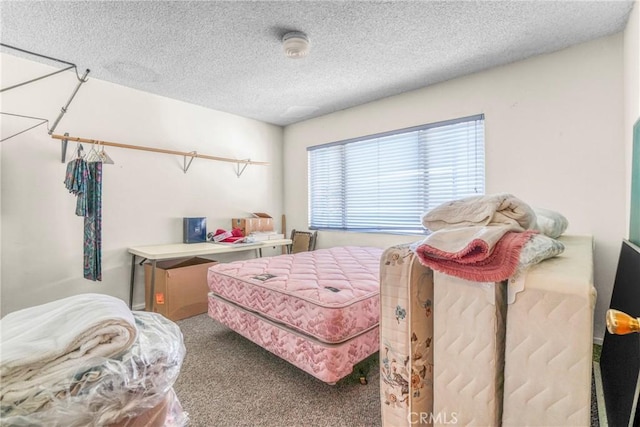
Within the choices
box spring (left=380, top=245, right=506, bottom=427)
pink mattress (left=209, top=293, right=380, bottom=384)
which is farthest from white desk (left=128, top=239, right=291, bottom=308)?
box spring (left=380, top=245, right=506, bottom=427)

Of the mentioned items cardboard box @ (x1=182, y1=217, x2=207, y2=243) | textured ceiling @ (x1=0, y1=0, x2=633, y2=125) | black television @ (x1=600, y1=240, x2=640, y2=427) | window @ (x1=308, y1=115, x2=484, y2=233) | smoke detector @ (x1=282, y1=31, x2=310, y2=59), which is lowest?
black television @ (x1=600, y1=240, x2=640, y2=427)

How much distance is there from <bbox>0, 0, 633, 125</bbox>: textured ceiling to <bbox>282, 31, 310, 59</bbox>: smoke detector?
4cm

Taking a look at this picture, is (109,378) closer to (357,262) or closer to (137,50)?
(357,262)

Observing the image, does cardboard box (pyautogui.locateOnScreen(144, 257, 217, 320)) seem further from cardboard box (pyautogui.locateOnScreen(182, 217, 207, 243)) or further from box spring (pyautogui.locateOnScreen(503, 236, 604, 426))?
box spring (pyautogui.locateOnScreen(503, 236, 604, 426))

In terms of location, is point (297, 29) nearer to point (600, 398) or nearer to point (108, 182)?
point (108, 182)

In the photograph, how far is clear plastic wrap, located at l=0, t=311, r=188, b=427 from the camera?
703 millimetres

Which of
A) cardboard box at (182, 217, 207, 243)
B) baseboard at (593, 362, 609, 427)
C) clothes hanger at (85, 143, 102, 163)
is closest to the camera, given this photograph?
baseboard at (593, 362, 609, 427)

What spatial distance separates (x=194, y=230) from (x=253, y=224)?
69 centimetres

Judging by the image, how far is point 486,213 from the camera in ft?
3.26

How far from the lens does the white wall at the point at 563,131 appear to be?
2.02m

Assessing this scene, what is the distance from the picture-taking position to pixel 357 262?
2496 mm

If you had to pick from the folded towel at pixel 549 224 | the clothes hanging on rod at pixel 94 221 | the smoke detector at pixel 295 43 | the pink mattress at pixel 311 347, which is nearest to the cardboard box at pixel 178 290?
the clothes hanging on rod at pixel 94 221

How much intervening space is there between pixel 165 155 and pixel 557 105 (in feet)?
12.1

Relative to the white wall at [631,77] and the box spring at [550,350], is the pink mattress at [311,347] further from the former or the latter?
the white wall at [631,77]
